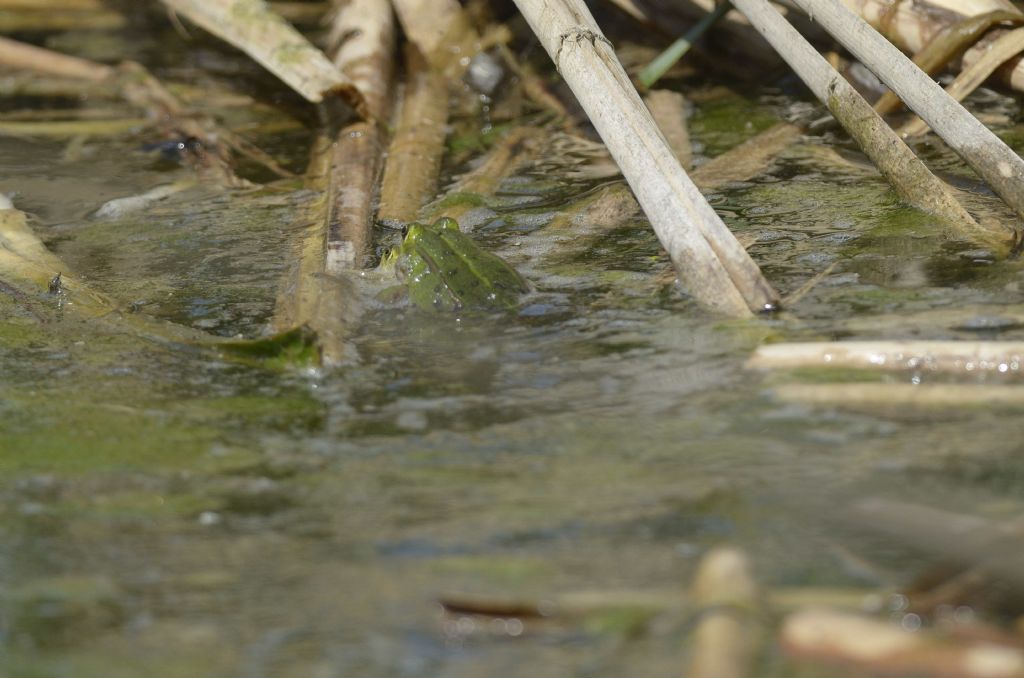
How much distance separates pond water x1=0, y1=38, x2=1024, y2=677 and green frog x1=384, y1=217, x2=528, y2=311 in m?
0.07

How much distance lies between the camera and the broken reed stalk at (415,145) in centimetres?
485

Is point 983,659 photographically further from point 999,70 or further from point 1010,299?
point 999,70

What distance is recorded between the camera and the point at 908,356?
9.66 feet

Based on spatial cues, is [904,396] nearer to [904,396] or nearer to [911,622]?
[904,396]

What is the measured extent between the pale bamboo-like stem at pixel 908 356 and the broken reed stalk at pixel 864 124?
4.35ft

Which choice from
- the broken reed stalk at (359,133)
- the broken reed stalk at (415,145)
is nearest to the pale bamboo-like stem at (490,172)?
the broken reed stalk at (415,145)

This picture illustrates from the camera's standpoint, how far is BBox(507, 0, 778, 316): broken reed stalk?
3465mm

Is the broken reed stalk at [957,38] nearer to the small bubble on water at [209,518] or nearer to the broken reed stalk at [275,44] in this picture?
the broken reed stalk at [275,44]

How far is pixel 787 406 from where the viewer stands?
2.90 metres

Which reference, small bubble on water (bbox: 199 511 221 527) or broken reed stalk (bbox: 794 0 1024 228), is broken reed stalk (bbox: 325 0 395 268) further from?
broken reed stalk (bbox: 794 0 1024 228)

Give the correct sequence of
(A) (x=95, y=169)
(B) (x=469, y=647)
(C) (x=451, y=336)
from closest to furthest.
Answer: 1. (B) (x=469, y=647)
2. (C) (x=451, y=336)
3. (A) (x=95, y=169)

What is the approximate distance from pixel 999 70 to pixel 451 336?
9.09 ft

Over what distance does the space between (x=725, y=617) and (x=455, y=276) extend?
2.02 m

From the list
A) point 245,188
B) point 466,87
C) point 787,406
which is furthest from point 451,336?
point 466,87
